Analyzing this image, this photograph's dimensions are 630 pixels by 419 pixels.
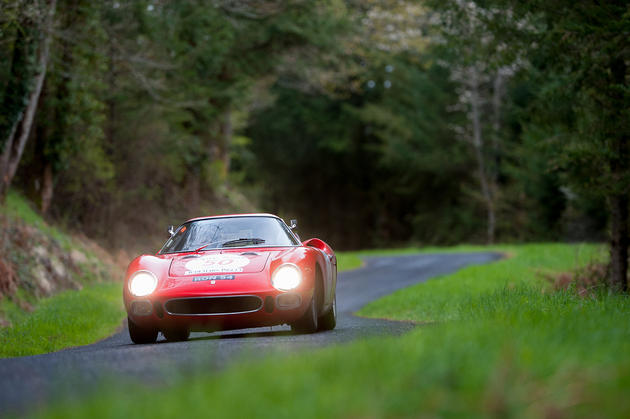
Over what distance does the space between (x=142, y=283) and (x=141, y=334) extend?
1.90 ft

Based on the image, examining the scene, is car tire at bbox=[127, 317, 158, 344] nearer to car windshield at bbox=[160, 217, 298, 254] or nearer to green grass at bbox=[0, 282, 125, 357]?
car windshield at bbox=[160, 217, 298, 254]

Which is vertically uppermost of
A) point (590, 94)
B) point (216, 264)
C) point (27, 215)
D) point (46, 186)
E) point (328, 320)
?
point (590, 94)

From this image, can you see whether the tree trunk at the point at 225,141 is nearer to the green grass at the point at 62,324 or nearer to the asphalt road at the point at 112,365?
the green grass at the point at 62,324

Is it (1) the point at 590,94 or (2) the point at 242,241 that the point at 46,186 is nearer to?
(2) the point at 242,241

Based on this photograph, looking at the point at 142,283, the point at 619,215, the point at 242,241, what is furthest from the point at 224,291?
the point at 619,215

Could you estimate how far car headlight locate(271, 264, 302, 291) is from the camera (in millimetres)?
9070

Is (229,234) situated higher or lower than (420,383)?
higher

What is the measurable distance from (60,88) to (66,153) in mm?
1738

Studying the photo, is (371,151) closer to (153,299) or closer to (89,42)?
(89,42)

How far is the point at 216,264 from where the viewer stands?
30.4 ft

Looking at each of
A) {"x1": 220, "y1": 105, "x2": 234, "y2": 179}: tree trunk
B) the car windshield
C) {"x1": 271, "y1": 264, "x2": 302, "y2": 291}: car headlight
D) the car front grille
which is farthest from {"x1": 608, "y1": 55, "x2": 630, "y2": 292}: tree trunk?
{"x1": 220, "y1": 105, "x2": 234, "y2": 179}: tree trunk

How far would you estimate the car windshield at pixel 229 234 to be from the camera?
33.8 ft

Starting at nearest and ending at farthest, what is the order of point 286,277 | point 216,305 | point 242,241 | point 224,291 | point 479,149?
point 224,291
point 216,305
point 286,277
point 242,241
point 479,149

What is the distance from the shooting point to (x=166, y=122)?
2808 cm
